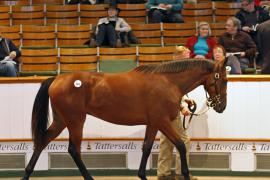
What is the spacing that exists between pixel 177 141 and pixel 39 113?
177cm

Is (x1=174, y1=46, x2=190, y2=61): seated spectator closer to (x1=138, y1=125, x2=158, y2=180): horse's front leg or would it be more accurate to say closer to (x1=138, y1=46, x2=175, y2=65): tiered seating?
(x1=138, y1=125, x2=158, y2=180): horse's front leg

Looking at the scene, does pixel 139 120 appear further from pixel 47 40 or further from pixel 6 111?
pixel 47 40

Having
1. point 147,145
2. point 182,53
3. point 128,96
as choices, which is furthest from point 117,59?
point 147,145

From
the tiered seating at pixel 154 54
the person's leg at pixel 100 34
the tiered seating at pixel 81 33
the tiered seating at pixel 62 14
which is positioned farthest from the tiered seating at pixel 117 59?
the tiered seating at pixel 62 14

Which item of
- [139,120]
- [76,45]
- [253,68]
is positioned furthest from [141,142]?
[76,45]

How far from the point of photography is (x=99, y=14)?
13.5m

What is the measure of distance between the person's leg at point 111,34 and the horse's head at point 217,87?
398 cm

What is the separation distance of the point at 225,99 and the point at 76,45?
485 centimetres

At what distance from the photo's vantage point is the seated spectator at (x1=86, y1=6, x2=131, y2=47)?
478 inches

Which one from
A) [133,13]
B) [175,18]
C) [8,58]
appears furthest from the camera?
[133,13]

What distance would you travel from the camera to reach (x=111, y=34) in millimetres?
12125

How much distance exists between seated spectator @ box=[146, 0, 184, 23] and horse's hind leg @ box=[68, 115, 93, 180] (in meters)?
5.04

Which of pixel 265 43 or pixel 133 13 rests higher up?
pixel 133 13

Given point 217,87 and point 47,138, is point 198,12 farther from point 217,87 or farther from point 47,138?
point 47,138
